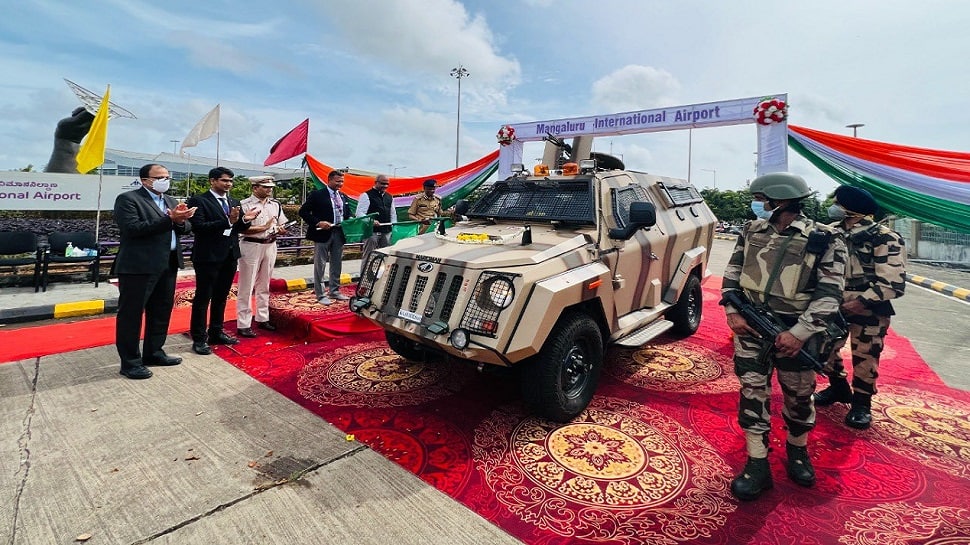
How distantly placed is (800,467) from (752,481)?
0.37 meters

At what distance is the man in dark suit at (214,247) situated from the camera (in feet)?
14.0

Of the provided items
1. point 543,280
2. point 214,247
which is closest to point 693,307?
point 543,280

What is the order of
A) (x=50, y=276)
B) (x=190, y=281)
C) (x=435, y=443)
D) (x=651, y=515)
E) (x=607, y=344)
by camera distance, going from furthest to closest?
(x=190, y=281) → (x=50, y=276) → (x=607, y=344) → (x=435, y=443) → (x=651, y=515)

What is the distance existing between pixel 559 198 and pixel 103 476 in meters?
3.63

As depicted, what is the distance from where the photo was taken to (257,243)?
4.81 meters

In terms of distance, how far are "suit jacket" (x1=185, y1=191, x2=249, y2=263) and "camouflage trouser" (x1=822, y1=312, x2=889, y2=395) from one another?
5.10m

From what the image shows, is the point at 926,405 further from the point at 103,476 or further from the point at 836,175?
the point at 103,476

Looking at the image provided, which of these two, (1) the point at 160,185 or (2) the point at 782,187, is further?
(1) the point at 160,185

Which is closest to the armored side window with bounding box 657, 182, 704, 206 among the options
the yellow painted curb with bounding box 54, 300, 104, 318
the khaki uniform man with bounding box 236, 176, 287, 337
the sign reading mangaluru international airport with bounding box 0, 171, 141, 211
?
the khaki uniform man with bounding box 236, 176, 287, 337

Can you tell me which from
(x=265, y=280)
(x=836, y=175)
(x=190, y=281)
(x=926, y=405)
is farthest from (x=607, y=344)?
(x=190, y=281)

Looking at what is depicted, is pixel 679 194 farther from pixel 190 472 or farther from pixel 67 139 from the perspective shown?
pixel 67 139

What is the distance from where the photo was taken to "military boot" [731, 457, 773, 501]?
2.41 meters

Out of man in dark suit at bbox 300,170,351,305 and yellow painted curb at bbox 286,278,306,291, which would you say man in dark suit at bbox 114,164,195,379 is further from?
yellow painted curb at bbox 286,278,306,291

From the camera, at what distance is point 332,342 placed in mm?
4902
